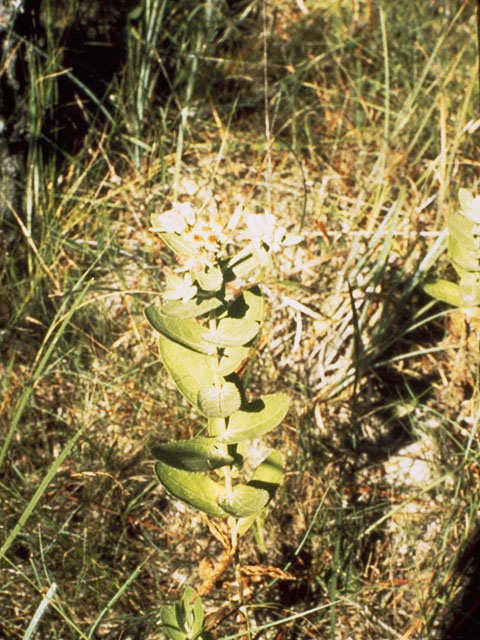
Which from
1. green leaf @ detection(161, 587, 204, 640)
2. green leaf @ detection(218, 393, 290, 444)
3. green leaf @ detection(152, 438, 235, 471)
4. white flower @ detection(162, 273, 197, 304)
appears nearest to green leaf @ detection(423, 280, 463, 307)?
green leaf @ detection(218, 393, 290, 444)

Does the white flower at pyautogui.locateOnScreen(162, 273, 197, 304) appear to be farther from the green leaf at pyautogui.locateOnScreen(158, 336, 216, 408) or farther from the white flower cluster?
the green leaf at pyautogui.locateOnScreen(158, 336, 216, 408)

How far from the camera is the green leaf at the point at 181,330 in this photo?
4.61ft

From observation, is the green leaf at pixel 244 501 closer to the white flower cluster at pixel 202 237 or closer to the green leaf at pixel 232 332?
the green leaf at pixel 232 332

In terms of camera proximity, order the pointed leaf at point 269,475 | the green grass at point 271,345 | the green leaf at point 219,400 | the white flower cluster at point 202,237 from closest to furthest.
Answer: the white flower cluster at point 202,237
the green leaf at point 219,400
the pointed leaf at point 269,475
the green grass at point 271,345

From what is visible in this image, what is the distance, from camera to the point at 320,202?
2459mm

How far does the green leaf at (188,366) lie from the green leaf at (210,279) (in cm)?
24

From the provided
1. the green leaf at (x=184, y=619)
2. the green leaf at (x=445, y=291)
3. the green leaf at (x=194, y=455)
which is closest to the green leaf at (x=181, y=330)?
the green leaf at (x=194, y=455)

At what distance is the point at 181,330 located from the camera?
1.45 m

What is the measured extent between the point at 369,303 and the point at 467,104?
2.58 ft

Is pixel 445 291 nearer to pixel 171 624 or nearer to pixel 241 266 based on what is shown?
pixel 241 266

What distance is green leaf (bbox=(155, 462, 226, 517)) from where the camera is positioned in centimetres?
153

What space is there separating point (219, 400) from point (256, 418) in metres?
0.11

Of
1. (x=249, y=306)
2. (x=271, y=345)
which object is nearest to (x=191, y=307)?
(x=249, y=306)

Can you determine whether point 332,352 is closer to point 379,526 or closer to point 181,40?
point 379,526
